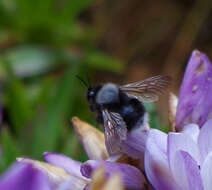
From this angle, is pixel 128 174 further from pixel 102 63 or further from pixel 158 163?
pixel 102 63

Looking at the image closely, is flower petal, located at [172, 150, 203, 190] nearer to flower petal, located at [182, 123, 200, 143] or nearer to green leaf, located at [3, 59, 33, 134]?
flower petal, located at [182, 123, 200, 143]

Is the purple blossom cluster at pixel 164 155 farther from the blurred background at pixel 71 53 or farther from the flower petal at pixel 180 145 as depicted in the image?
the blurred background at pixel 71 53

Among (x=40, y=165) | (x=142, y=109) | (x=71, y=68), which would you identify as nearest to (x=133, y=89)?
(x=142, y=109)

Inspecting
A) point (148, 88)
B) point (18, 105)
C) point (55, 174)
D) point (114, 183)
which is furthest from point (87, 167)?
point (18, 105)

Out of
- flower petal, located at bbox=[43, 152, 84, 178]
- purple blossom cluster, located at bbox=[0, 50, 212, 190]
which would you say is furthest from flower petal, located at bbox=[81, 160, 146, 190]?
flower petal, located at bbox=[43, 152, 84, 178]

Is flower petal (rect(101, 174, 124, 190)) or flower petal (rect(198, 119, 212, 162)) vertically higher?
flower petal (rect(101, 174, 124, 190))

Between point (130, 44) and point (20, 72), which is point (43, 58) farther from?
point (130, 44)

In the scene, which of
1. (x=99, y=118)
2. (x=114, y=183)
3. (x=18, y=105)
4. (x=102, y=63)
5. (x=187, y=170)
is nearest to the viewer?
(x=114, y=183)

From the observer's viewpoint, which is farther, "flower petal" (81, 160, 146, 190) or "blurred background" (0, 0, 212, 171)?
"blurred background" (0, 0, 212, 171)
